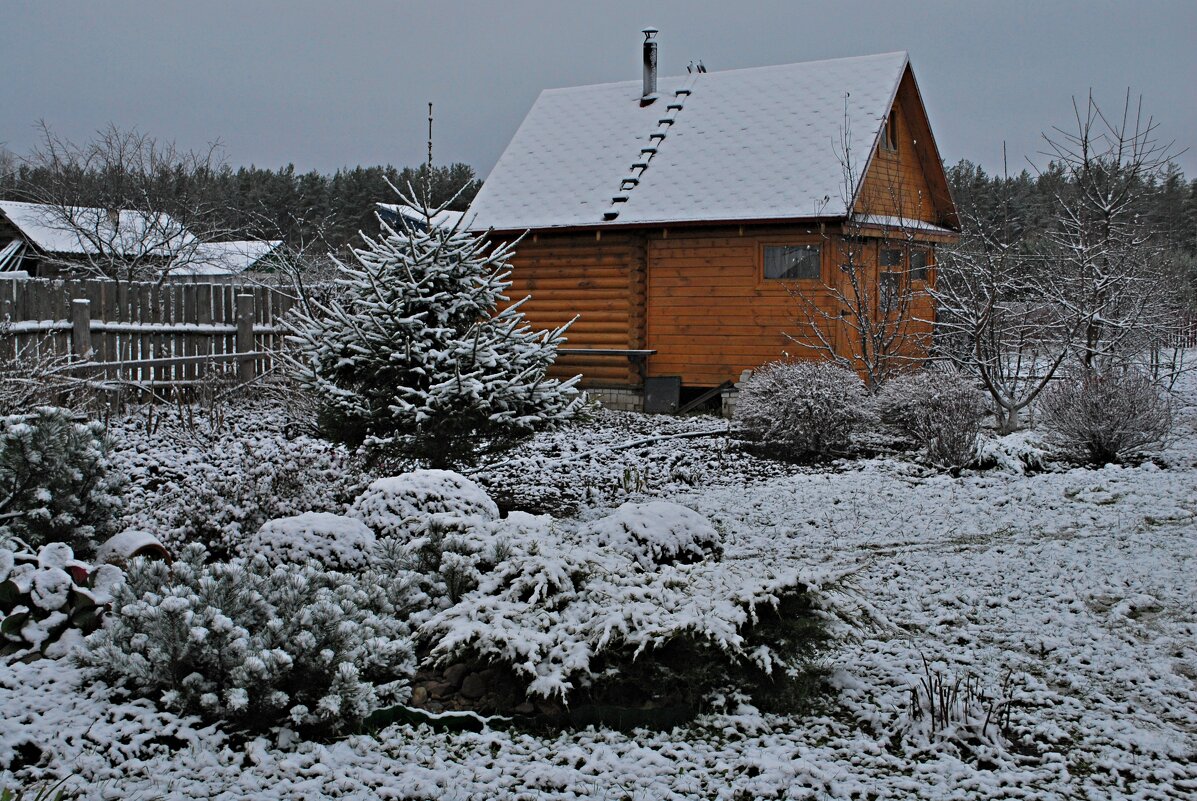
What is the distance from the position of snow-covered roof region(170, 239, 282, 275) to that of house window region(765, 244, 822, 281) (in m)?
14.7

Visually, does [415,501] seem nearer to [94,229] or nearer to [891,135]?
[891,135]

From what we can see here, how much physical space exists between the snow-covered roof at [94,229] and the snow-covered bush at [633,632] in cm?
2238

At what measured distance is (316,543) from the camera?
5.46 meters

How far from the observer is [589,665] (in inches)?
163

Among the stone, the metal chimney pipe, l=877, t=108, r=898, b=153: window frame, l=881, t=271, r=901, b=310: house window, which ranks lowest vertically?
the stone

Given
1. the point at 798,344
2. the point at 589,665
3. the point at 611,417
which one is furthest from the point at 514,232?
the point at 589,665

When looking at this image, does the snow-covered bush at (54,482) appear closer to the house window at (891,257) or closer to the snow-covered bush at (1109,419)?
the snow-covered bush at (1109,419)

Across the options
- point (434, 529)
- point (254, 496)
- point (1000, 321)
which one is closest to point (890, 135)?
point (1000, 321)

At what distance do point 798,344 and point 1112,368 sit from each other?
4.56 metres

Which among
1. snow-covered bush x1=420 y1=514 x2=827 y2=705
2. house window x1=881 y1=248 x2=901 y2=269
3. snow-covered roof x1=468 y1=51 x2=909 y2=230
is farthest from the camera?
house window x1=881 y1=248 x2=901 y2=269

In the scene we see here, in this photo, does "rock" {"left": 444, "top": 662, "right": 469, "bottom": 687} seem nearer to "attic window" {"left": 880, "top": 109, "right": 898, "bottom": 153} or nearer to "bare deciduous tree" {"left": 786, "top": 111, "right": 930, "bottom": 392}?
"bare deciduous tree" {"left": 786, "top": 111, "right": 930, "bottom": 392}

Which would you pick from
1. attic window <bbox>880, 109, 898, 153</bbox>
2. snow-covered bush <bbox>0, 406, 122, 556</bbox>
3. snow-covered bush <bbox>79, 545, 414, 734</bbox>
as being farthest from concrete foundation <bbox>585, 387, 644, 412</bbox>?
snow-covered bush <bbox>79, 545, 414, 734</bbox>

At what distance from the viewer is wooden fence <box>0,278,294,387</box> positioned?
11.4m

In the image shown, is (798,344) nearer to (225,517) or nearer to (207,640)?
(225,517)
